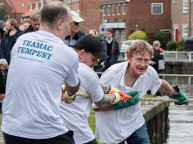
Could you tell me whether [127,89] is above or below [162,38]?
above

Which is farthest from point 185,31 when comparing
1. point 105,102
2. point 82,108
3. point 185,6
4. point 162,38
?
point 82,108

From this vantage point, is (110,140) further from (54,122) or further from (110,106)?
(54,122)

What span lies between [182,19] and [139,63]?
66.0m

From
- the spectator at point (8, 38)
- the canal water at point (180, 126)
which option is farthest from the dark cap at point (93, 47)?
the canal water at point (180, 126)

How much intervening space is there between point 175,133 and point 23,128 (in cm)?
1013

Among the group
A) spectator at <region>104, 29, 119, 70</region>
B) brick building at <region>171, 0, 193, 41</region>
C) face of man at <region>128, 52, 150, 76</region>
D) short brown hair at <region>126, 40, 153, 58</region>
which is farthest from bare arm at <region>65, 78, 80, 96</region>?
brick building at <region>171, 0, 193, 41</region>

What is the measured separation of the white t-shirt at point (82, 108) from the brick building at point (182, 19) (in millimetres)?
63761

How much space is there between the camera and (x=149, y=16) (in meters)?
79.7

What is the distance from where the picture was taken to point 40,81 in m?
4.70

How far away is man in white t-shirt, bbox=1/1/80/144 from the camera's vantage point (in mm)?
4691

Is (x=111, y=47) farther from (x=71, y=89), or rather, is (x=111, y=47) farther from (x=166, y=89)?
(x=71, y=89)

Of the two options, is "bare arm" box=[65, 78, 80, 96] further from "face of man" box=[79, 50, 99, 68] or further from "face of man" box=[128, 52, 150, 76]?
"face of man" box=[128, 52, 150, 76]

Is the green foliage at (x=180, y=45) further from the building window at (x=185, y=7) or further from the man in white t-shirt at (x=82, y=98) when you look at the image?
the man in white t-shirt at (x=82, y=98)

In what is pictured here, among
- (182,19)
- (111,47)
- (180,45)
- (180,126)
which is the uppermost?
(111,47)
